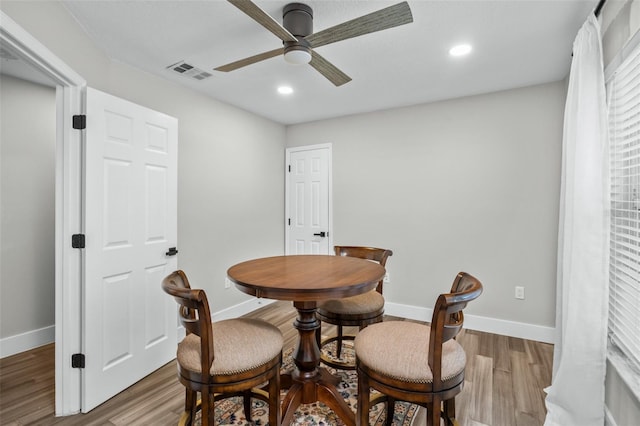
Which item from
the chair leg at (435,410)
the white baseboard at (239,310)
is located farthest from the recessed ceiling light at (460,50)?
the white baseboard at (239,310)

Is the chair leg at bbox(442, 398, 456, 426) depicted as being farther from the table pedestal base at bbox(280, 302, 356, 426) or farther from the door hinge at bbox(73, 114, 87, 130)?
the door hinge at bbox(73, 114, 87, 130)

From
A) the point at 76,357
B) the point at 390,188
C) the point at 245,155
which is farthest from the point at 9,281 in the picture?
the point at 390,188

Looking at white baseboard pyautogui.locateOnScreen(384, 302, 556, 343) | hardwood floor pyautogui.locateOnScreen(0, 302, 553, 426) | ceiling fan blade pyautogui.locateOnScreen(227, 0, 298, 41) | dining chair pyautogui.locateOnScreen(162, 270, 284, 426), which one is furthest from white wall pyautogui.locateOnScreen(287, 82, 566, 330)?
dining chair pyautogui.locateOnScreen(162, 270, 284, 426)

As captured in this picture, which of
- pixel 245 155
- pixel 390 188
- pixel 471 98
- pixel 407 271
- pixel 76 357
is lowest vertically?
pixel 76 357

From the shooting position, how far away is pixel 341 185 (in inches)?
161

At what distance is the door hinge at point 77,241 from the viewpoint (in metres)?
1.95

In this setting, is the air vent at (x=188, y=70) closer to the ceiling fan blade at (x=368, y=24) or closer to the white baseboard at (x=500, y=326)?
the ceiling fan blade at (x=368, y=24)

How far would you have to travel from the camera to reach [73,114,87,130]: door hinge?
6.45ft

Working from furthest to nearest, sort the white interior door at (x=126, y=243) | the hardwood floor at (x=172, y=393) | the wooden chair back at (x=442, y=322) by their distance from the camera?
the white interior door at (x=126, y=243) → the hardwood floor at (x=172, y=393) → the wooden chair back at (x=442, y=322)

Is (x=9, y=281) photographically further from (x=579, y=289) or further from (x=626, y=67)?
(x=626, y=67)

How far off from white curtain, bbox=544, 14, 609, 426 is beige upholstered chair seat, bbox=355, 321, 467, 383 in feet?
2.77

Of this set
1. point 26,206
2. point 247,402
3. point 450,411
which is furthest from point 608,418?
point 26,206

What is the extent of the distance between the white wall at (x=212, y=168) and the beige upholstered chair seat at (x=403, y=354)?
85.8 inches

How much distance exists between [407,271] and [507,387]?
5.12 ft
